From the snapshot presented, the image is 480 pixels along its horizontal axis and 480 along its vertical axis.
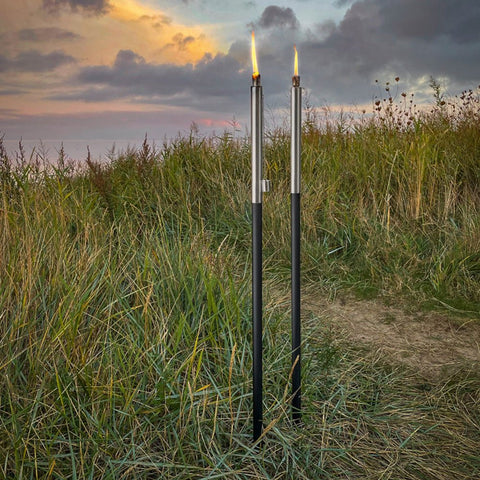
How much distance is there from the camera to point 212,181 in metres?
5.59

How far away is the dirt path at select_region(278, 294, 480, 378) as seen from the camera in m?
3.01

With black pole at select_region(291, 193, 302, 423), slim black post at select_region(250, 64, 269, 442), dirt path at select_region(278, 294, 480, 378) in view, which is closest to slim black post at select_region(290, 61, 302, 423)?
black pole at select_region(291, 193, 302, 423)

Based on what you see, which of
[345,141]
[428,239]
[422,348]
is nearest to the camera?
[422,348]

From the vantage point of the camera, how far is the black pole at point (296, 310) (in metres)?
1.96

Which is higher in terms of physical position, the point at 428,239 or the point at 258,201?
the point at 258,201

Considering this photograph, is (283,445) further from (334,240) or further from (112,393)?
(334,240)

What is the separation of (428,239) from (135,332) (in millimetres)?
3180

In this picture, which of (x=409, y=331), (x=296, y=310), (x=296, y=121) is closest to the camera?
(x=296, y=121)

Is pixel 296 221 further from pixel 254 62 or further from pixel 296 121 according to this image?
pixel 254 62

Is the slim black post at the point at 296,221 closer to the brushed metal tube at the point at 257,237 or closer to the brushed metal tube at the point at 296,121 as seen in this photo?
the brushed metal tube at the point at 296,121

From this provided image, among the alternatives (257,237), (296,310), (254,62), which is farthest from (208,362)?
(254,62)

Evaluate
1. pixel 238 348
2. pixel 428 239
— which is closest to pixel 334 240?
pixel 428 239

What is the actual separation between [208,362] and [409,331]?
1755mm

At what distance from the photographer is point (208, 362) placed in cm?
221
